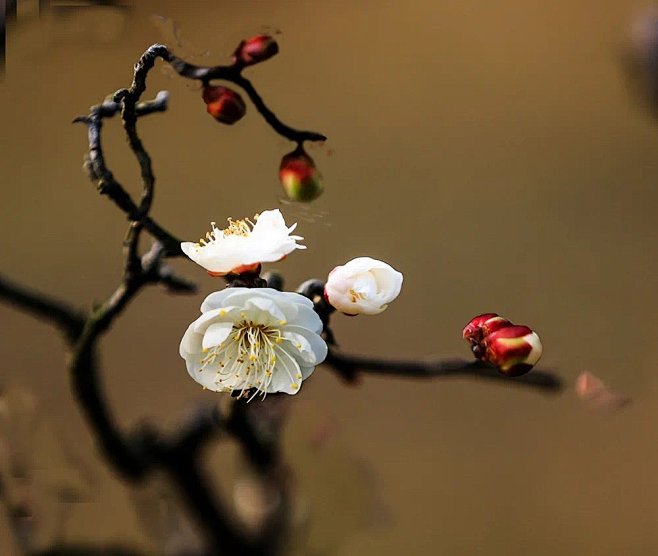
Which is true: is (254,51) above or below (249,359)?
above

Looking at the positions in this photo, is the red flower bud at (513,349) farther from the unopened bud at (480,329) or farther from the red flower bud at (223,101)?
the red flower bud at (223,101)

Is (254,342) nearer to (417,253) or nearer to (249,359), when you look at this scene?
(249,359)

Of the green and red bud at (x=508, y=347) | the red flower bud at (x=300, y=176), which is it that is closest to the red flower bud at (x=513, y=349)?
the green and red bud at (x=508, y=347)

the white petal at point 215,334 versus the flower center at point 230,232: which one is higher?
the flower center at point 230,232

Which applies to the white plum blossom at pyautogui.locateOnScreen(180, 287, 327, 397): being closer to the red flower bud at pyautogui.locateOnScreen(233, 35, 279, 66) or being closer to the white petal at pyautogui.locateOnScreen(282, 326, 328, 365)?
the white petal at pyautogui.locateOnScreen(282, 326, 328, 365)

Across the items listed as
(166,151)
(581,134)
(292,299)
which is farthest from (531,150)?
(292,299)

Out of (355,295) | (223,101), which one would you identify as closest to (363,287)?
(355,295)
